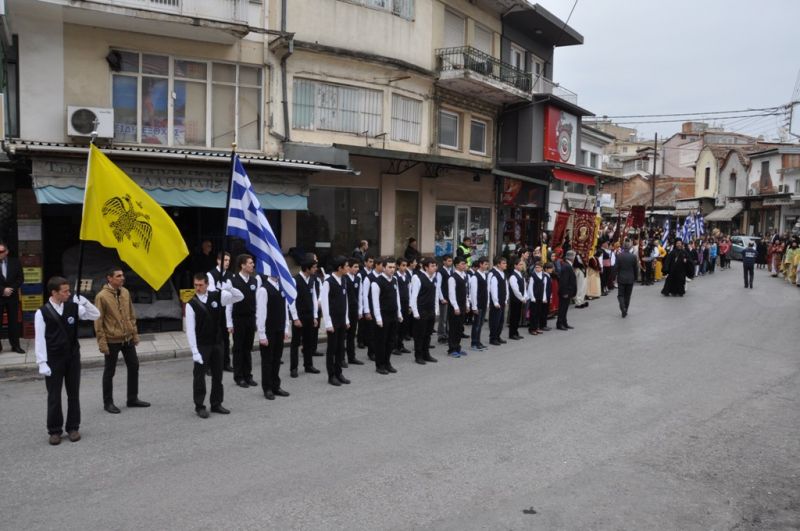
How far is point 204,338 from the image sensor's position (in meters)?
8.18

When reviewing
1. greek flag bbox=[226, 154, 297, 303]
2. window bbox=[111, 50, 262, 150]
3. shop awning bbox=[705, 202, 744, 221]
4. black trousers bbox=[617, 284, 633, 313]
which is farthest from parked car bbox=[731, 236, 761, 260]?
greek flag bbox=[226, 154, 297, 303]

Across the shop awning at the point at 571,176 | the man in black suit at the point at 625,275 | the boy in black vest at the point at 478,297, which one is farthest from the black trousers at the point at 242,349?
the shop awning at the point at 571,176

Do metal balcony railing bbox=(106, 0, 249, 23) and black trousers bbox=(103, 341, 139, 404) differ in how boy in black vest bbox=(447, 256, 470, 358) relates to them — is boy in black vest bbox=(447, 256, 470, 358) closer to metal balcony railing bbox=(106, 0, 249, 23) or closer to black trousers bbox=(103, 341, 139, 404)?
black trousers bbox=(103, 341, 139, 404)

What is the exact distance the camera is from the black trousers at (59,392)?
711 cm

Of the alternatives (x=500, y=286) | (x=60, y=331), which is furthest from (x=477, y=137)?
(x=60, y=331)

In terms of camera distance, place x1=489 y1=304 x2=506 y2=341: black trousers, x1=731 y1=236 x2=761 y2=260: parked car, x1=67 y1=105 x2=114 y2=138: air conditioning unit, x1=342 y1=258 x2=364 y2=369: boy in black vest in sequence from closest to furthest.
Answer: x1=342 y1=258 x2=364 y2=369: boy in black vest, x1=67 y1=105 x2=114 y2=138: air conditioning unit, x1=489 y1=304 x2=506 y2=341: black trousers, x1=731 y1=236 x2=761 y2=260: parked car

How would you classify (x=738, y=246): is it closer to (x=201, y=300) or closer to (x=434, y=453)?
(x=434, y=453)

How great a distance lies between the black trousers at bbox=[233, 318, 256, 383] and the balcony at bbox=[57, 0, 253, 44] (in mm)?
7594

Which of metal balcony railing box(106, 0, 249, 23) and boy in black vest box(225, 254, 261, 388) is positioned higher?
metal balcony railing box(106, 0, 249, 23)

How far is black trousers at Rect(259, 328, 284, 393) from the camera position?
29.8 feet

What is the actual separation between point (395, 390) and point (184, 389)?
9.99ft

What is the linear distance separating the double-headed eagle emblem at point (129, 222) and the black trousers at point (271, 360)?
2290 millimetres

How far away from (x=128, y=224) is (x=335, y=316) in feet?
12.0

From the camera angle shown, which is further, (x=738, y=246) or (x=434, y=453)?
(x=738, y=246)
